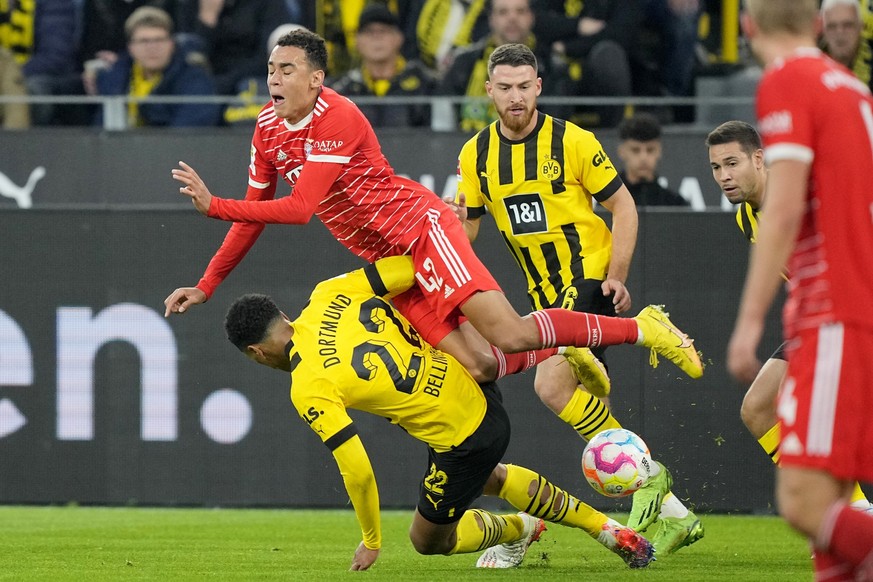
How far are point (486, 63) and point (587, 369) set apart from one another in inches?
185

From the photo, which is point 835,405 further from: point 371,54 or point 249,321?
point 371,54

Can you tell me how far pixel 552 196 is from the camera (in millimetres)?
7770

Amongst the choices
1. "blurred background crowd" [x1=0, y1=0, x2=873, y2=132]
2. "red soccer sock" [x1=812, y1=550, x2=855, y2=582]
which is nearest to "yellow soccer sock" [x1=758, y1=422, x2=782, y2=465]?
"red soccer sock" [x1=812, y1=550, x2=855, y2=582]

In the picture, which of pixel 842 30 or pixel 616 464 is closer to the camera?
pixel 616 464

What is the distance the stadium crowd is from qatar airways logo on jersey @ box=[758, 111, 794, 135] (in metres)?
6.90

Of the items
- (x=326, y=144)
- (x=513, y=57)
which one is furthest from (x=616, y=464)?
(x=513, y=57)

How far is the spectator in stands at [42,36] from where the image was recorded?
40.5 feet

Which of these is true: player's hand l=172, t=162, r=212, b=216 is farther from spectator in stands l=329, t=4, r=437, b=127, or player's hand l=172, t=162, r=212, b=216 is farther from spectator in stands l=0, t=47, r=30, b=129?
spectator in stands l=0, t=47, r=30, b=129

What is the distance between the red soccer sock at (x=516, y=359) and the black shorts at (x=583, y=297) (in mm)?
491

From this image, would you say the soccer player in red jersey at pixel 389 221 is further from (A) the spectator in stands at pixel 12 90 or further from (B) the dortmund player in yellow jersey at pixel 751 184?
(A) the spectator in stands at pixel 12 90

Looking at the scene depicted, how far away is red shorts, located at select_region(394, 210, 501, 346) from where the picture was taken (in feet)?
22.6

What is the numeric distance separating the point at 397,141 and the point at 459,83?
3.49ft

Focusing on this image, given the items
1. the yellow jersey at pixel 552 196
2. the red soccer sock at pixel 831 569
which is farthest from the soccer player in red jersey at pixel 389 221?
the red soccer sock at pixel 831 569

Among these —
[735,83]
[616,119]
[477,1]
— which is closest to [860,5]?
[735,83]
